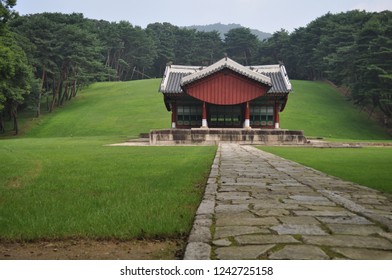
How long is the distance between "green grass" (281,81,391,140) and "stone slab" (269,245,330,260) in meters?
35.1

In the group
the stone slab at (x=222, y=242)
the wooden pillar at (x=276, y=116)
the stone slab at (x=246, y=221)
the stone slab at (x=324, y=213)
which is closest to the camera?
the stone slab at (x=222, y=242)

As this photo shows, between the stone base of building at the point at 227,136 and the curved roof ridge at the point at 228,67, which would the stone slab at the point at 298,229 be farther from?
the curved roof ridge at the point at 228,67

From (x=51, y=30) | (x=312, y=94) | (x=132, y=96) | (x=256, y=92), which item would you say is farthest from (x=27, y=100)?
(x=312, y=94)

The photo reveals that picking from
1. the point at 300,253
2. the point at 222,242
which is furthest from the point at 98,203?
the point at 300,253

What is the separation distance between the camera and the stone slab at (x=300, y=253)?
2730mm

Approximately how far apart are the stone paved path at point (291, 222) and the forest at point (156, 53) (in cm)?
2447

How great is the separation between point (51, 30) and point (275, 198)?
47453mm

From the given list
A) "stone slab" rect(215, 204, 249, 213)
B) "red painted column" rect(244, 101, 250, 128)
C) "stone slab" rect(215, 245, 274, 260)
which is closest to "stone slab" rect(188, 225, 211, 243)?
"stone slab" rect(215, 245, 274, 260)

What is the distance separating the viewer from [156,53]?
263 feet

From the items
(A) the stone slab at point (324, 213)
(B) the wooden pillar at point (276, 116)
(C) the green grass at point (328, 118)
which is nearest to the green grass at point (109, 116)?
(B) the wooden pillar at point (276, 116)

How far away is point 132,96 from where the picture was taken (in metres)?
54.3

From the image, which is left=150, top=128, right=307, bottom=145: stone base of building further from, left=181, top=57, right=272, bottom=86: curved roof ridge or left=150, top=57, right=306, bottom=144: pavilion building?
left=181, top=57, right=272, bottom=86: curved roof ridge

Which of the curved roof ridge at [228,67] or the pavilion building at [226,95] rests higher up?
the curved roof ridge at [228,67]

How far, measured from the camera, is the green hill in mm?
38375
